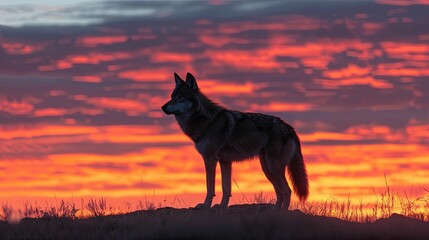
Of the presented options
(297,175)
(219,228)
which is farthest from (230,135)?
(219,228)

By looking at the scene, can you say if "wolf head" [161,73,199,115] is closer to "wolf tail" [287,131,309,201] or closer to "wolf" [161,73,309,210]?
"wolf" [161,73,309,210]

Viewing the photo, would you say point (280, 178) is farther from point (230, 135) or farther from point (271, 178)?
point (230, 135)

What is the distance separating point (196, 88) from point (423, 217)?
18.2ft

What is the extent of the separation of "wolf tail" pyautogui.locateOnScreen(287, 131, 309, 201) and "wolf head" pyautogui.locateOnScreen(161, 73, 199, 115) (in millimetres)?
2480

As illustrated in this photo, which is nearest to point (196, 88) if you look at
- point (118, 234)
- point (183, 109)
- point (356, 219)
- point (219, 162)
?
point (183, 109)

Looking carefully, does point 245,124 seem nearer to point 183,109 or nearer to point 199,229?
point 183,109

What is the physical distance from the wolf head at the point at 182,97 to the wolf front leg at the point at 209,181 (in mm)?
1352

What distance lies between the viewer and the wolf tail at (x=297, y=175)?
18453mm

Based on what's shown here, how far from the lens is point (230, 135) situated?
17.9 meters

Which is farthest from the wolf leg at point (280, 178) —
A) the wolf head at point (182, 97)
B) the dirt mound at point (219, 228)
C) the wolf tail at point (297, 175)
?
the dirt mound at point (219, 228)

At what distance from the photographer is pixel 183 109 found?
1805 cm

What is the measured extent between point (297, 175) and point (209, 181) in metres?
2.33

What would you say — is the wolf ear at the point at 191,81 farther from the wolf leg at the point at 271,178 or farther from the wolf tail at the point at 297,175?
the wolf tail at the point at 297,175

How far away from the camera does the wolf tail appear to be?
18.5 metres
